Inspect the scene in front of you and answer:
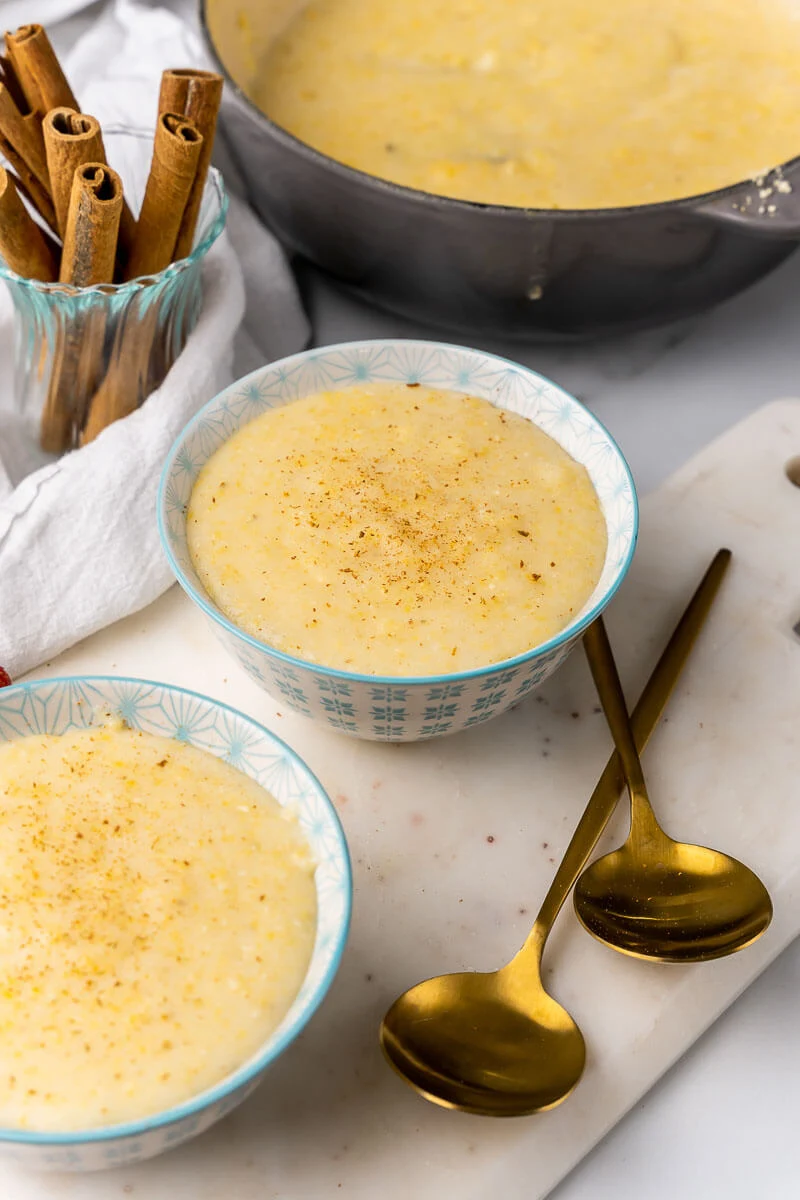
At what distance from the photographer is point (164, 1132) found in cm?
79

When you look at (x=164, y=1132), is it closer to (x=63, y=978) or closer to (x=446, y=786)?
(x=63, y=978)

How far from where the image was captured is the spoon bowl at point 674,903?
101cm

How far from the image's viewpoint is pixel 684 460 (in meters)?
1.51

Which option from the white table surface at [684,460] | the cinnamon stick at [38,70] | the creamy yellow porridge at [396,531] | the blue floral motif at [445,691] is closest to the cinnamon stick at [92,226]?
the cinnamon stick at [38,70]

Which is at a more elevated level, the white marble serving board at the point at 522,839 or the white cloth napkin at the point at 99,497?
the white cloth napkin at the point at 99,497

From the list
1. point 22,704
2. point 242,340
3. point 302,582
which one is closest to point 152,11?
point 242,340

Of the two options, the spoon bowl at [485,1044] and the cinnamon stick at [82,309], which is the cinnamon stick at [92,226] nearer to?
the cinnamon stick at [82,309]

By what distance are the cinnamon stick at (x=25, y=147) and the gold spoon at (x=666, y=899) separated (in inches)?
33.4

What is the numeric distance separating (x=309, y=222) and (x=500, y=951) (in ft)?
2.65

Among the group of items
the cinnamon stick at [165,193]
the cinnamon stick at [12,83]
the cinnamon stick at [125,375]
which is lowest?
the cinnamon stick at [125,375]

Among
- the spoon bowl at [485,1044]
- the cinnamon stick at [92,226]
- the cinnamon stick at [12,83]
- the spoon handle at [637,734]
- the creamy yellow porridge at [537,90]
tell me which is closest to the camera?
the spoon bowl at [485,1044]

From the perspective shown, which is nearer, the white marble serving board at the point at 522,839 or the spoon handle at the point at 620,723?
the white marble serving board at the point at 522,839

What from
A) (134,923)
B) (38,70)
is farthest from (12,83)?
(134,923)

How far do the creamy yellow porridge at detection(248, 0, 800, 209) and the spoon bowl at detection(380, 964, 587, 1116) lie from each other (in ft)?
2.96
